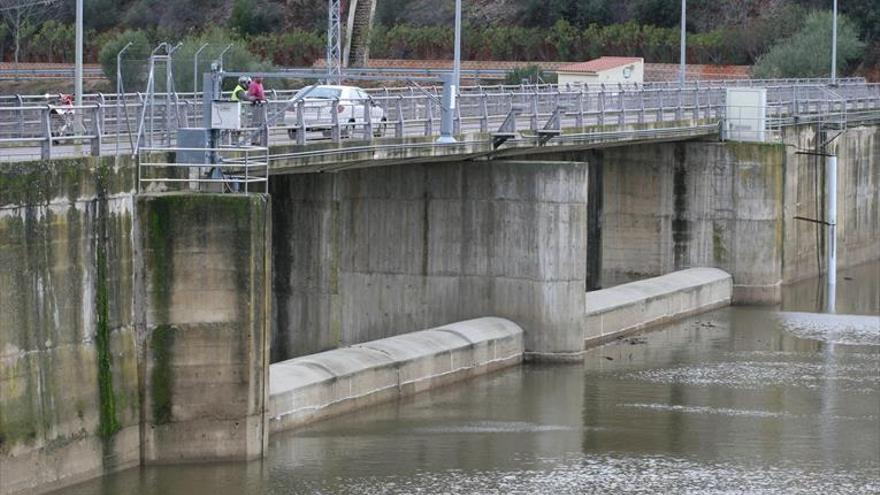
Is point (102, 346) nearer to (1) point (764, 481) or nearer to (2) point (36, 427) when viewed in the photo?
(2) point (36, 427)

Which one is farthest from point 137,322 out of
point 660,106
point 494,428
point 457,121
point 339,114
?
→ point 660,106

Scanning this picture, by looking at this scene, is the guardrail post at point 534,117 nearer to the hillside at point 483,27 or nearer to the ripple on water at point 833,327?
the ripple on water at point 833,327

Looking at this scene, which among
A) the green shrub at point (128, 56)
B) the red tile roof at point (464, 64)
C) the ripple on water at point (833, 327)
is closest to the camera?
the ripple on water at point (833, 327)

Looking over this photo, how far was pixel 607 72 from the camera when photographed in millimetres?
78438

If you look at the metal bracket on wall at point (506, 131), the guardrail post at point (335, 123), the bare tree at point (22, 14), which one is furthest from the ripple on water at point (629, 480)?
the bare tree at point (22, 14)

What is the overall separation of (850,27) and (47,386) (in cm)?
→ 7224

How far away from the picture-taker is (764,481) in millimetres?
28156

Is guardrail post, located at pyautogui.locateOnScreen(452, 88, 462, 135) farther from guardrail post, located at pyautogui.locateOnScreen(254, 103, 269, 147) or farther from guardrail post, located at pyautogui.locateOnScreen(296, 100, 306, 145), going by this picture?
guardrail post, located at pyautogui.locateOnScreen(254, 103, 269, 147)

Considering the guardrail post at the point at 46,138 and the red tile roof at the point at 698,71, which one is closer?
the guardrail post at the point at 46,138

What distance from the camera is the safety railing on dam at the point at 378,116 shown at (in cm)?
2752

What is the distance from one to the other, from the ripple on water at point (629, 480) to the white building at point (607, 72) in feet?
159

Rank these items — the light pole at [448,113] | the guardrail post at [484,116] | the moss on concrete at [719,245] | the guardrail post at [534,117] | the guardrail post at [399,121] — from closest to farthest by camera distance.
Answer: the guardrail post at [399,121] → the light pole at [448,113] → the guardrail post at [484,116] → the guardrail post at [534,117] → the moss on concrete at [719,245]

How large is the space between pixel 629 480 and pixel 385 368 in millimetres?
6518

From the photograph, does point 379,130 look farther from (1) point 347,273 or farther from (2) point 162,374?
(2) point 162,374
